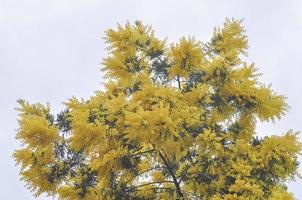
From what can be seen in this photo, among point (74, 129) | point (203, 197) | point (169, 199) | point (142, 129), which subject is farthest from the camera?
point (169, 199)

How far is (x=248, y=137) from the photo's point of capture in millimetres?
14500

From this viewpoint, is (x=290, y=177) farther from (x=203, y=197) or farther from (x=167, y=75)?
(x=167, y=75)

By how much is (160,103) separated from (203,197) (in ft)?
9.67

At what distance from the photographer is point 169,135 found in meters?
12.1

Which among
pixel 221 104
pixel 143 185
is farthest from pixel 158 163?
pixel 221 104

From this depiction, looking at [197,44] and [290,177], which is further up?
[197,44]

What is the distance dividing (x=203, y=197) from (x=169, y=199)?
1354 mm

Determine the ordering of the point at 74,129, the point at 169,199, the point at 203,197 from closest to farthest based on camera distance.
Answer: the point at 74,129, the point at 203,197, the point at 169,199

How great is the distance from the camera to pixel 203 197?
45.6 ft

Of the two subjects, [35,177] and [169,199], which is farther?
[169,199]

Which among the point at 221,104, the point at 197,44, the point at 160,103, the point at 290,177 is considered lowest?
the point at 290,177

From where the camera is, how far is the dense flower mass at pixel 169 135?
1260 centimetres

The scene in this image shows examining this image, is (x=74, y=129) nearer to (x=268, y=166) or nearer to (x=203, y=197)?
(x=203, y=197)

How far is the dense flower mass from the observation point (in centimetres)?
1260
